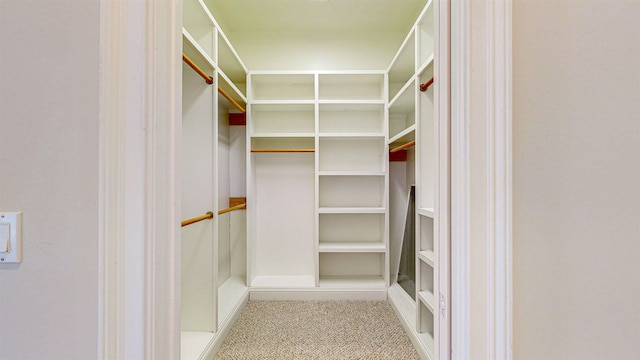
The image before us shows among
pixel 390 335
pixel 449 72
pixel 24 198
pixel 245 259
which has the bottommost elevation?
pixel 390 335

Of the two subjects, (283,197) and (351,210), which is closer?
(351,210)

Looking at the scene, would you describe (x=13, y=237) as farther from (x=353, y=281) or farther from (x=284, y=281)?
(x=353, y=281)

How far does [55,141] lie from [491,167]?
1.01 m

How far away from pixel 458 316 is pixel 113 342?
820 mm

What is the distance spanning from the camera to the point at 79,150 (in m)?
0.64

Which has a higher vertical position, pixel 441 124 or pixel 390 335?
pixel 441 124

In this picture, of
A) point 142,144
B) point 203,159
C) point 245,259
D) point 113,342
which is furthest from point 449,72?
point 245,259

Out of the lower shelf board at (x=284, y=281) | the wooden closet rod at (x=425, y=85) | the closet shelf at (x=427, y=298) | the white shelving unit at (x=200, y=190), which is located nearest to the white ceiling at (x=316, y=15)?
the white shelving unit at (x=200, y=190)

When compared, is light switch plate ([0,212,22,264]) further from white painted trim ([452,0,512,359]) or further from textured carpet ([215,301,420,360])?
textured carpet ([215,301,420,360])

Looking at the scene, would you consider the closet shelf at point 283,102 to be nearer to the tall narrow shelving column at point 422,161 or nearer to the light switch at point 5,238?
the tall narrow shelving column at point 422,161

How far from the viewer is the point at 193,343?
1.80m

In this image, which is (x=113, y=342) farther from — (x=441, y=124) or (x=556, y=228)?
(x=556, y=228)

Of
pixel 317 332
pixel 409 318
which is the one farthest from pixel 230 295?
pixel 409 318

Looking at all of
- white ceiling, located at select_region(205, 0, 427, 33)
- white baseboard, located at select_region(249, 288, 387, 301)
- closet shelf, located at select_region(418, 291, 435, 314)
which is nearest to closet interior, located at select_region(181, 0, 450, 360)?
white baseboard, located at select_region(249, 288, 387, 301)
